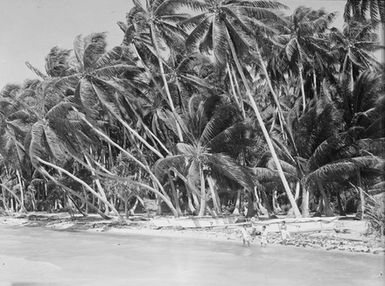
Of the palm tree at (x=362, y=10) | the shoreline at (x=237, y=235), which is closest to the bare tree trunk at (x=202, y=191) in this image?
the shoreline at (x=237, y=235)

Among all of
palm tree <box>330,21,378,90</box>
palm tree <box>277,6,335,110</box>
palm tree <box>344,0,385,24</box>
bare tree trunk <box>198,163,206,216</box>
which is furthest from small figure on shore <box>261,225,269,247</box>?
palm tree <box>330,21,378,90</box>

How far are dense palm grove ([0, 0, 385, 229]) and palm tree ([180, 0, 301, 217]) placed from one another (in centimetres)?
7

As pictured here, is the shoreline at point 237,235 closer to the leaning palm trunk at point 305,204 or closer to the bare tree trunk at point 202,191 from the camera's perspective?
the bare tree trunk at point 202,191

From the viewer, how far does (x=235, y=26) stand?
24172 millimetres

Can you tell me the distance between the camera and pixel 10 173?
188 ft

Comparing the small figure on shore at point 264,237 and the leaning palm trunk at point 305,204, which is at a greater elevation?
the leaning palm trunk at point 305,204

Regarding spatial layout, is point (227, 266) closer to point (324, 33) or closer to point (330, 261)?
point (330, 261)

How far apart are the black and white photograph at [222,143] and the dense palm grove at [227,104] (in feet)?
0.37

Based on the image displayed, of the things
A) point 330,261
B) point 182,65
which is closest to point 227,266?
point 330,261

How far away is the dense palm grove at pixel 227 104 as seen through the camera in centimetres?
→ 2428

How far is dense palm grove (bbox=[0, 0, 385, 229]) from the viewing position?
24281 millimetres

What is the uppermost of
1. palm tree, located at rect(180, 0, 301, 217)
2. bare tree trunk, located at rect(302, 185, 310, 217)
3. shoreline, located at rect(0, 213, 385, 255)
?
palm tree, located at rect(180, 0, 301, 217)

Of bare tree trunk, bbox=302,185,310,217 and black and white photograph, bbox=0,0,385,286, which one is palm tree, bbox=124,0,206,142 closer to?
black and white photograph, bbox=0,0,385,286

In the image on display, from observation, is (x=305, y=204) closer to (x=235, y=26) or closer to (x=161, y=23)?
(x=235, y=26)
